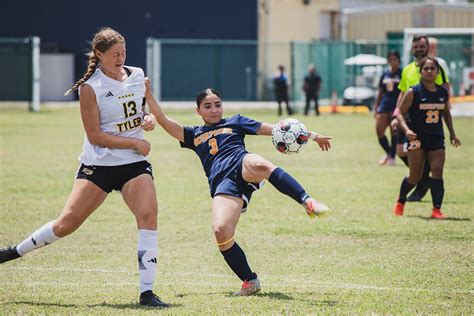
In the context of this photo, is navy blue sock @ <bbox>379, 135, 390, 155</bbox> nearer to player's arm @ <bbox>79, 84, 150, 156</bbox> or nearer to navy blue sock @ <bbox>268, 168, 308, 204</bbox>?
navy blue sock @ <bbox>268, 168, 308, 204</bbox>

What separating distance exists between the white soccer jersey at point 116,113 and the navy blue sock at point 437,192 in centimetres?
558

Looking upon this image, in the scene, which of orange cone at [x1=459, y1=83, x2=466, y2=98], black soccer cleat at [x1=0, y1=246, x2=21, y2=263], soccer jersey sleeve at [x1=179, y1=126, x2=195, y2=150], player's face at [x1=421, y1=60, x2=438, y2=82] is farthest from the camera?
orange cone at [x1=459, y1=83, x2=466, y2=98]

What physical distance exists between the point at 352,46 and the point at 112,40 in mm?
33009

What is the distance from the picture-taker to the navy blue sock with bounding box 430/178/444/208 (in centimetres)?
1190

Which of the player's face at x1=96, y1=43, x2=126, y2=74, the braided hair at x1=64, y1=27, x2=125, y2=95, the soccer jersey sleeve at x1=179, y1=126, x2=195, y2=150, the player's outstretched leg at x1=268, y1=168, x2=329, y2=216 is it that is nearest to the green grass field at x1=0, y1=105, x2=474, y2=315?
the player's outstretched leg at x1=268, y1=168, x2=329, y2=216

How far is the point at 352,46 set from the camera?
39.5 m

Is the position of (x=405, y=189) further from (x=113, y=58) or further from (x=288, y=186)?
(x=113, y=58)

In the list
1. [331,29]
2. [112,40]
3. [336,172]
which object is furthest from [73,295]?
[331,29]

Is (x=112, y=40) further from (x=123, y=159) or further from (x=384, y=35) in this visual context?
(x=384, y=35)

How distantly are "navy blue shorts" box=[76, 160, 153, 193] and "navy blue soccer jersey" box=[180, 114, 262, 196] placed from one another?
78 centimetres

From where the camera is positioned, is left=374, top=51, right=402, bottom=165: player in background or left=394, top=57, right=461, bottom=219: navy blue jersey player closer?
left=394, top=57, right=461, bottom=219: navy blue jersey player

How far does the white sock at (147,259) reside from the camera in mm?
7223

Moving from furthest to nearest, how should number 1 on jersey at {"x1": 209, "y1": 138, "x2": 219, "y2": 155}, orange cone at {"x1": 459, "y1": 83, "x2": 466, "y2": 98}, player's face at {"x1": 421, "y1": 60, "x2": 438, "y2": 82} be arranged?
orange cone at {"x1": 459, "y1": 83, "x2": 466, "y2": 98} → player's face at {"x1": 421, "y1": 60, "x2": 438, "y2": 82} → number 1 on jersey at {"x1": 209, "y1": 138, "x2": 219, "y2": 155}

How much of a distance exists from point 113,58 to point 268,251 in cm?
341
